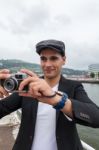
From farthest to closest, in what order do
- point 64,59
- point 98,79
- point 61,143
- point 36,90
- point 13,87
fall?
point 98,79
point 64,59
point 61,143
point 13,87
point 36,90

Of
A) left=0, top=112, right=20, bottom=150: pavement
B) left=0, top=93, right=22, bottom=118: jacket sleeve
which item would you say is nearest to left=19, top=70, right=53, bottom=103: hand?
left=0, top=93, right=22, bottom=118: jacket sleeve

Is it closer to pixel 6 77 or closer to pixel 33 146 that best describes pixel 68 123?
pixel 33 146

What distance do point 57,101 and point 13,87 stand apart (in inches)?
11.5

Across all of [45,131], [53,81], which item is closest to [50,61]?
[53,81]

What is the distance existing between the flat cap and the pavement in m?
3.94

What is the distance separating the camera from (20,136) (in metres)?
2.53

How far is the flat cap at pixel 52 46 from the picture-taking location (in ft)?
8.10

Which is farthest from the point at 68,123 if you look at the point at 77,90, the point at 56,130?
the point at 77,90

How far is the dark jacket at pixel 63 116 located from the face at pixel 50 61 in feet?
0.43

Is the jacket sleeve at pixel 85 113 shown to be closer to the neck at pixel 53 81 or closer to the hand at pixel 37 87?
the hand at pixel 37 87

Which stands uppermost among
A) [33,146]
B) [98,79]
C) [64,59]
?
[64,59]

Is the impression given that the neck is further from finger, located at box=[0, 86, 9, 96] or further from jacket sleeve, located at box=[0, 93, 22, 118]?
finger, located at box=[0, 86, 9, 96]

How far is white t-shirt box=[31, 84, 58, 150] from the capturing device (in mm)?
2451

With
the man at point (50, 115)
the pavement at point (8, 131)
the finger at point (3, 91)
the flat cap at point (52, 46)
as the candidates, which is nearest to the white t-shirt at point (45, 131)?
the man at point (50, 115)
